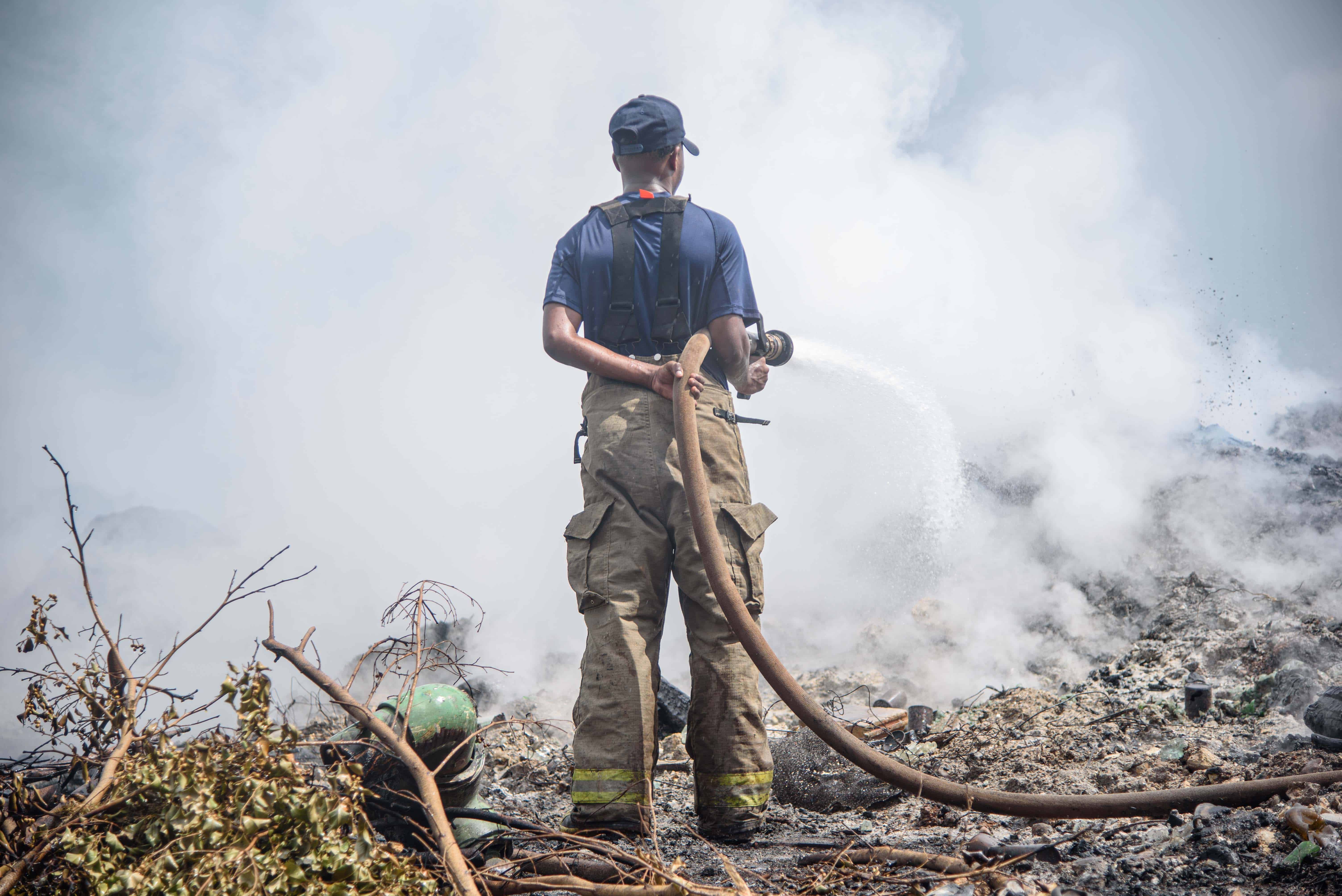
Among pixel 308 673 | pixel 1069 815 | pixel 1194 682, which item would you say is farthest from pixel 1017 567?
pixel 308 673

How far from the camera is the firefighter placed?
2.64 m

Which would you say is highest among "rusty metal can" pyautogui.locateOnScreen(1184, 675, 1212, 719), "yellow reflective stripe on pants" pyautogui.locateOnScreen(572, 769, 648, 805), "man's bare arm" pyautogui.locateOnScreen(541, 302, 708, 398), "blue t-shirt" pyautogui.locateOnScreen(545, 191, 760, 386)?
"blue t-shirt" pyautogui.locateOnScreen(545, 191, 760, 386)

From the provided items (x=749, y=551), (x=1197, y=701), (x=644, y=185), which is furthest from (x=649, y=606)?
(x=1197, y=701)

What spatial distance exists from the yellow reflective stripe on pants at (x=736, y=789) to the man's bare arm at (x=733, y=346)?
1.53 metres

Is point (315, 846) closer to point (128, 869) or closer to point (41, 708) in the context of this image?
point (128, 869)

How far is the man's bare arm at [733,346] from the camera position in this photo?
3105 mm

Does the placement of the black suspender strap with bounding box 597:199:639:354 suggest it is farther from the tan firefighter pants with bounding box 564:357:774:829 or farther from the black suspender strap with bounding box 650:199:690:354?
the tan firefighter pants with bounding box 564:357:774:829

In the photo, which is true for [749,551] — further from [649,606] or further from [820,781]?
[820,781]

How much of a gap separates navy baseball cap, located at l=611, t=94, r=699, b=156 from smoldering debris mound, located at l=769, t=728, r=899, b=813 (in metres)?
2.49

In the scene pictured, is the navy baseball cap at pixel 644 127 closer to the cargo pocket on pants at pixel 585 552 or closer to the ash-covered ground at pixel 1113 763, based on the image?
the cargo pocket on pants at pixel 585 552

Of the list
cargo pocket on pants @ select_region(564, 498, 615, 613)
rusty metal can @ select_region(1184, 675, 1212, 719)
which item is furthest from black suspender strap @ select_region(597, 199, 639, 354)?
rusty metal can @ select_region(1184, 675, 1212, 719)

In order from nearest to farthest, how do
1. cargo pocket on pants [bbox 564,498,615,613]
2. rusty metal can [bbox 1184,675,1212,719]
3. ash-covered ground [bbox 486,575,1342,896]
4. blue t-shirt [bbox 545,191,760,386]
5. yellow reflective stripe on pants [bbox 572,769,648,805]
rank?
ash-covered ground [bbox 486,575,1342,896] → yellow reflective stripe on pants [bbox 572,769,648,805] → cargo pocket on pants [bbox 564,498,615,613] → blue t-shirt [bbox 545,191,760,386] → rusty metal can [bbox 1184,675,1212,719]

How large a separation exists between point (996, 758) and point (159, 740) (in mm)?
3523

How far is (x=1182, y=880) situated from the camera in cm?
191
